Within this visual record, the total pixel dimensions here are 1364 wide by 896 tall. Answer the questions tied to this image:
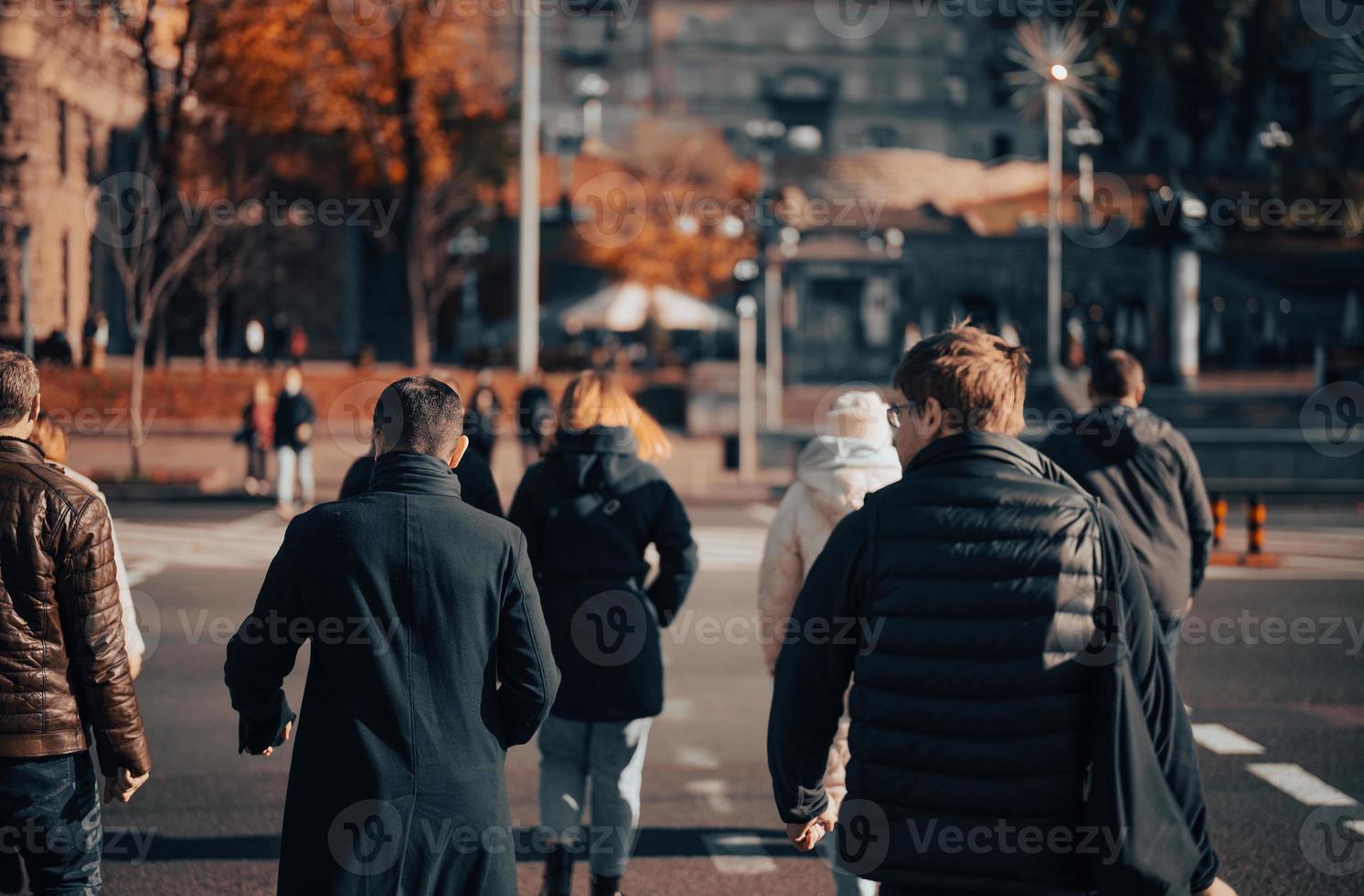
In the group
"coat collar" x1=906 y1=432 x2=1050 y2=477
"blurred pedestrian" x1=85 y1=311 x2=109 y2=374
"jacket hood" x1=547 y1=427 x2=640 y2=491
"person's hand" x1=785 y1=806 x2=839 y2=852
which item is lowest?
"person's hand" x1=785 y1=806 x2=839 y2=852

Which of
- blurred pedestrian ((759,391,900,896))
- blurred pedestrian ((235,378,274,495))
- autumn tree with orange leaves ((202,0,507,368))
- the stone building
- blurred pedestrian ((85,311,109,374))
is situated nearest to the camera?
blurred pedestrian ((759,391,900,896))

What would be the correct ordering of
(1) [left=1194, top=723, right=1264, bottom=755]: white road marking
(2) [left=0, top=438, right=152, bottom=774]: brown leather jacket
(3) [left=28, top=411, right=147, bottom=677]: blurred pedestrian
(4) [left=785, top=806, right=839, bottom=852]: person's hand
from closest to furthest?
1. (4) [left=785, top=806, right=839, bottom=852]: person's hand
2. (2) [left=0, top=438, right=152, bottom=774]: brown leather jacket
3. (3) [left=28, top=411, right=147, bottom=677]: blurred pedestrian
4. (1) [left=1194, top=723, right=1264, bottom=755]: white road marking

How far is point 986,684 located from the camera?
298cm

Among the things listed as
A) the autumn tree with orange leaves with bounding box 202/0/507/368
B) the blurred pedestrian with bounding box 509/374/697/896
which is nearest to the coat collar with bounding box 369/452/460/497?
the blurred pedestrian with bounding box 509/374/697/896

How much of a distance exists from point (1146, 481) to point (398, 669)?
366 cm

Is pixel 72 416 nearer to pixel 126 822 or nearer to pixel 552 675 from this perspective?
pixel 126 822

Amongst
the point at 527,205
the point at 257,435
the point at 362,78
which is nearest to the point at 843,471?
the point at 257,435

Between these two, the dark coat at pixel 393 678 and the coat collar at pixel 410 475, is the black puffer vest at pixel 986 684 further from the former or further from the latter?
the coat collar at pixel 410 475

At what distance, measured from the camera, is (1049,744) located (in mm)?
2990

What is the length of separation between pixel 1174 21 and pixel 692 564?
229 feet

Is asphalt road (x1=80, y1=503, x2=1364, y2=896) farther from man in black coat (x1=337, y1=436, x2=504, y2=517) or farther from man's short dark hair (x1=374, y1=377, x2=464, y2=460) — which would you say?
man in black coat (x1=337, y1=436, x2=504, y2=517)

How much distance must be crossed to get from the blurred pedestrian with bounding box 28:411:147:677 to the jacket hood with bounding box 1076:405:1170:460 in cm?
375

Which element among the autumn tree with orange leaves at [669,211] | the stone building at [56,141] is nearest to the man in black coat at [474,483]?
the stone building at [56,141]

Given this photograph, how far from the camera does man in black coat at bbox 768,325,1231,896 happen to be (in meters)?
2.97
